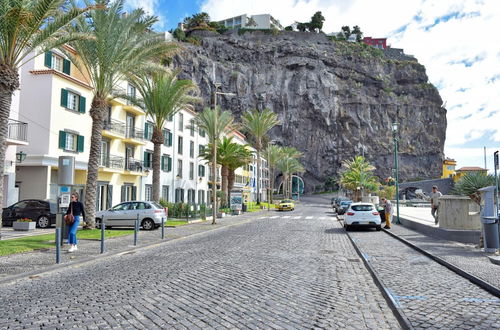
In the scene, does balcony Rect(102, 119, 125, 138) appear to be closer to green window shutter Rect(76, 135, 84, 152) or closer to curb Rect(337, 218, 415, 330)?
green window shutter Rect(76, 135, 84, 152)

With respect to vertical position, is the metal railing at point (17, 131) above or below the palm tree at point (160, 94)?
below

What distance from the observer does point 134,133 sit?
1361 inches

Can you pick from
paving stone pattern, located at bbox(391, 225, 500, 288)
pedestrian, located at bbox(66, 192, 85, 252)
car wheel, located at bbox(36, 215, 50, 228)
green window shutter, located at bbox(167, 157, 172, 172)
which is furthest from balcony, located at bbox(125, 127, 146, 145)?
paving stone pattern, located at bbox(391, 225, 500, 288)

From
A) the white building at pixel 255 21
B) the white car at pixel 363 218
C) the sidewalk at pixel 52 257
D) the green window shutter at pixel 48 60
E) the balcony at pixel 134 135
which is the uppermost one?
the white building at pixel 255 21

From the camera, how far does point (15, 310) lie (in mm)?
5785

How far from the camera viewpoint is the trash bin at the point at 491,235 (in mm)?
10953

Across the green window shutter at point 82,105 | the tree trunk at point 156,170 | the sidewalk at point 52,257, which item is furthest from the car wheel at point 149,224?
the green window shutter at point 82,105

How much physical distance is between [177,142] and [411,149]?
279ft

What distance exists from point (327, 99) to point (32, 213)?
9186cm

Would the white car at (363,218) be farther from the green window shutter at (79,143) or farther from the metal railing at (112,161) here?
the metal railing at (112,161)

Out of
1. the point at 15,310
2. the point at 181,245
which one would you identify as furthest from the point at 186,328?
the point at 181,245

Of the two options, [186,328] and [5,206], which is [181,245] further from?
[5,206]

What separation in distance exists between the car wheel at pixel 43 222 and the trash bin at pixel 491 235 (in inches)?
774

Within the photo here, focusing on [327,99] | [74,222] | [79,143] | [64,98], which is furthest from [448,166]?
[74,222]
